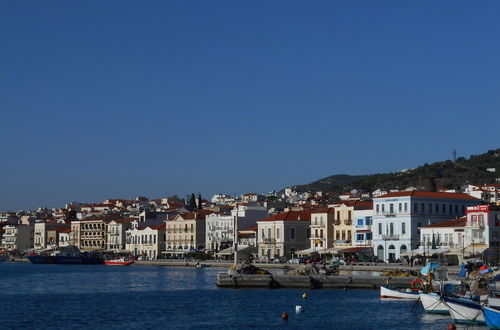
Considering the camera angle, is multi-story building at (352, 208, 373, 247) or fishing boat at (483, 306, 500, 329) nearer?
fishing boat at (483, 306, 500, 329)

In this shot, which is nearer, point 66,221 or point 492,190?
point 492,190

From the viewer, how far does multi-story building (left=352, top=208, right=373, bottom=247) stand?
101m

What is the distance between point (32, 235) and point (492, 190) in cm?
10079

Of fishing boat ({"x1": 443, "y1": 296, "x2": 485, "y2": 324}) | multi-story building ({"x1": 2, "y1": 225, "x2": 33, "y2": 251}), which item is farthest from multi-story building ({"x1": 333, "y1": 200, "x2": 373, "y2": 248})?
multi-story building ({"x1": 2, "y1": 225, "x2": 33, "y2": 251})

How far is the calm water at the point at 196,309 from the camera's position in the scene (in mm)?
44625

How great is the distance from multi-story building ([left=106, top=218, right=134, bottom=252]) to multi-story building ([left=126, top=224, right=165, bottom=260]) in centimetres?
516

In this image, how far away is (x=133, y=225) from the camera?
151 m

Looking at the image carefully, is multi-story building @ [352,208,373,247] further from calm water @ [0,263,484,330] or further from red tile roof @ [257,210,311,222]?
calm water @ [0,263,484,330]

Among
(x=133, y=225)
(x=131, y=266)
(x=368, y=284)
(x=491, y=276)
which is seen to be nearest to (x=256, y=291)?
(x=368, y=284)

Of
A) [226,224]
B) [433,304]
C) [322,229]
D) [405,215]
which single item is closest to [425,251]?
[405,215]

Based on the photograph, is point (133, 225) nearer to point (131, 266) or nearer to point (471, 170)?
point (131, 266)

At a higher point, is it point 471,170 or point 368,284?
point 471,170

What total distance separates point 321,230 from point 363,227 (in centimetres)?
807

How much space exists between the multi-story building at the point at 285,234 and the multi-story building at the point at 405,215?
17.5m
